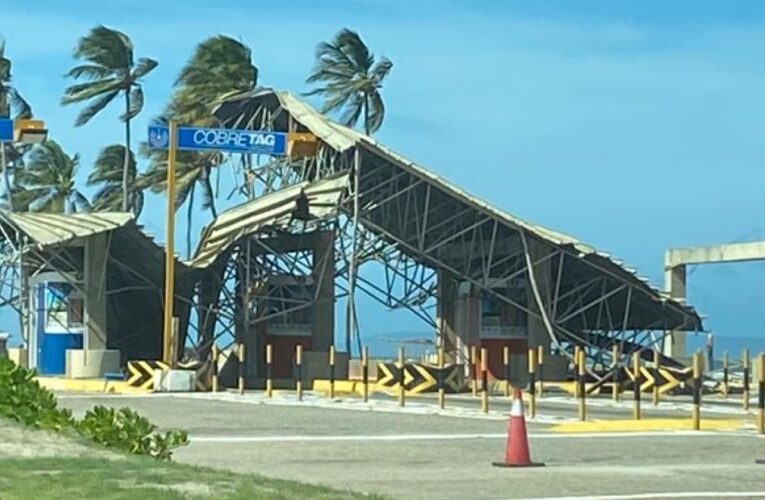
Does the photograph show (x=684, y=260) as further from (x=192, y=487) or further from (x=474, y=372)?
(x=192, y=487)

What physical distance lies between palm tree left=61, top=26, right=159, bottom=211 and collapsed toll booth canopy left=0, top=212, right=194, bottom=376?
45.6ft

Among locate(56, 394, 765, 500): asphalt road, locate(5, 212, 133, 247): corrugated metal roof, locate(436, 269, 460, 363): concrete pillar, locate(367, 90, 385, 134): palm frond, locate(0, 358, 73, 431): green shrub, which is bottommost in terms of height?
locate(56, 394, 765, 500): asphalt road

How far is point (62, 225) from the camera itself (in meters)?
50.0

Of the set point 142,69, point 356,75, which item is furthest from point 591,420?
point 142,69

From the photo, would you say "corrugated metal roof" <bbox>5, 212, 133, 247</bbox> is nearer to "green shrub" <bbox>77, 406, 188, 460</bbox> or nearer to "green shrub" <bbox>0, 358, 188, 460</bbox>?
"green shrub" <bbox>0, 358, 188, 460</bbox>

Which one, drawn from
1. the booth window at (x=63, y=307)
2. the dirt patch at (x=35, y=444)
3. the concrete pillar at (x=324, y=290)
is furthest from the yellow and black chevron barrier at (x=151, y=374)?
the dirt patch at (x=35, y=444)

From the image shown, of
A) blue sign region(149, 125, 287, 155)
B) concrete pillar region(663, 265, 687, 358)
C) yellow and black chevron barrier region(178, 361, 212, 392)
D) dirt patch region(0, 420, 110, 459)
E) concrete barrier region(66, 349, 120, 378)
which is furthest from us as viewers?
concrete pillar region(663, 265, 687, 358)

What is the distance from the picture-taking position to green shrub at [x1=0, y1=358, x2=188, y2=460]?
14539 mm

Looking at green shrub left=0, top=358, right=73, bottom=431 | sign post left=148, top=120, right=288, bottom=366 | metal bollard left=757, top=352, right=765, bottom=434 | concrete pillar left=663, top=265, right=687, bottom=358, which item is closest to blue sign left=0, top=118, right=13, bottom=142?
sign post left=148, top=120, right=288, bottom=366

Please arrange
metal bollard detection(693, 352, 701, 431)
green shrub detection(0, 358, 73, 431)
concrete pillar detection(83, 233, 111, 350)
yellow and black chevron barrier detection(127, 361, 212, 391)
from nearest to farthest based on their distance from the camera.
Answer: green shrub detection(0, 358, 73, 431)
metal bollard detection(693, 352, 701, 431)
yellow and black chevron barrier detection(127, 361, 212, 391)
concrete pillar detection(83, 233, 111, 350)

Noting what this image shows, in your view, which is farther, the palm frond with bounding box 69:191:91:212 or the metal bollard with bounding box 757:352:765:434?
the palm frond with bounding box 69:191:91:212

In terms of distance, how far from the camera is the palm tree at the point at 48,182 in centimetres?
8031

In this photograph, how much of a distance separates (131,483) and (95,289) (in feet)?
131

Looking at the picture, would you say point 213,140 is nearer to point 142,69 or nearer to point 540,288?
point 540,288
